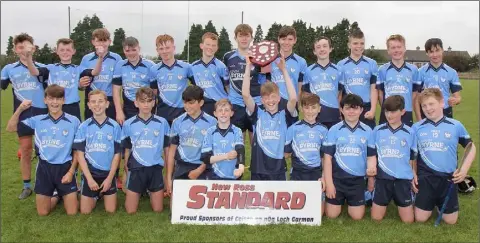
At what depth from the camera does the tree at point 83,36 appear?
72.6ft

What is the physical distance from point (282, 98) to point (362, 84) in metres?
Result: 1.06

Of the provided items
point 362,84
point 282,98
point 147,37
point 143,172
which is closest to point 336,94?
point 362,84

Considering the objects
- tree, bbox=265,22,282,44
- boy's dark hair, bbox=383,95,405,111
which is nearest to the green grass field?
boy's dark hair, bbox=383,95,405,111

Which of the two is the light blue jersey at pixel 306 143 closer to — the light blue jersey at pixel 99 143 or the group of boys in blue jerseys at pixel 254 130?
the group of boys in blue jerseys at pixel 254 130

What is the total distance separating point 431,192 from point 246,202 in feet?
6.31

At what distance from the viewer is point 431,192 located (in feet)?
15.8

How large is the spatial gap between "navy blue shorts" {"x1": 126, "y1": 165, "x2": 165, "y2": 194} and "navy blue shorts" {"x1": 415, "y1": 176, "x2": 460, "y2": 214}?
2.78 metres

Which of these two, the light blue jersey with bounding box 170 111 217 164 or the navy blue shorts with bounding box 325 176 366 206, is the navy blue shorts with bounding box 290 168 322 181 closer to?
the navy blue shorts with bounding box 325 176 366 206

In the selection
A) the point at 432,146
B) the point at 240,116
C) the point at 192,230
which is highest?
the point at 240,116

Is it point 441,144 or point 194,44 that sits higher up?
point 194,44

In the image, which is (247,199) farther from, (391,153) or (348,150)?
(391,153)

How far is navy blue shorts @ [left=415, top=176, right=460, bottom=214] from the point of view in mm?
4793

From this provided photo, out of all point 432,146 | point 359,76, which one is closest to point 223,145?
point 359,76

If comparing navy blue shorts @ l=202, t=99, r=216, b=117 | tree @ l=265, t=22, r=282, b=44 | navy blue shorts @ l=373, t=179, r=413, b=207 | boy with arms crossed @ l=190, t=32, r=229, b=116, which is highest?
tree @ l=265, t=22, r=282, b=44
